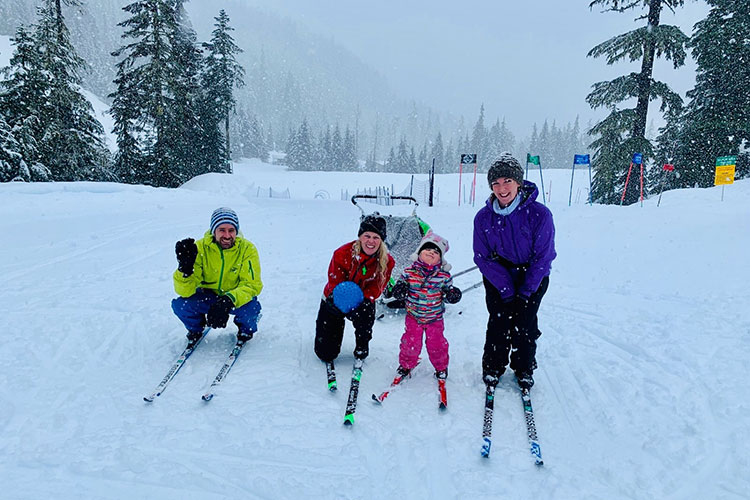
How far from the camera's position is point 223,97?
27.5 metres

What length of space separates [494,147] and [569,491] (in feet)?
230

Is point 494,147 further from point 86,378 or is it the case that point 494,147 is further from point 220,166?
point 86,378

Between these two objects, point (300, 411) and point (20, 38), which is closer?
point (300, 411)

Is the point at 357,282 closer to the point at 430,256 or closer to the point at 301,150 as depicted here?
the point at 430,256

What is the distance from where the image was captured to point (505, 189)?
3.24m

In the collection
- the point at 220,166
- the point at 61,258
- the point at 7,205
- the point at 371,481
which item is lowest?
the point at 371,481

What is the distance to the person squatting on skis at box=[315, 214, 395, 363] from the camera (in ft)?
12.5

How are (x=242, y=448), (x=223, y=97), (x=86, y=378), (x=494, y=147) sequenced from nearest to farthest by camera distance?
(x=242, y=448), (x=86, y=378), (x=223, y=97), (x=494, y=147)

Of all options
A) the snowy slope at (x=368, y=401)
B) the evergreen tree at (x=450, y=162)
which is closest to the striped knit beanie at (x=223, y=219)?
the snowy slope at (x=368, y=401)

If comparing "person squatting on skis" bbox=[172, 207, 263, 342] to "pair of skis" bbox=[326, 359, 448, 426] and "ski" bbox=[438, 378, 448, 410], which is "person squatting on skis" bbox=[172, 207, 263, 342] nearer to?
"pair of skis" bbox=[326, 359, 448, 426]

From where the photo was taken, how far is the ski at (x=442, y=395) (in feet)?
10.6

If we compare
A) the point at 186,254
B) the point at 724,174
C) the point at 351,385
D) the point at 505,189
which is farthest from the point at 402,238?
the point at 724,174

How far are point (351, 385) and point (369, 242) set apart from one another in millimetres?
1302

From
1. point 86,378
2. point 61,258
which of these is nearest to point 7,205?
point 61,258
